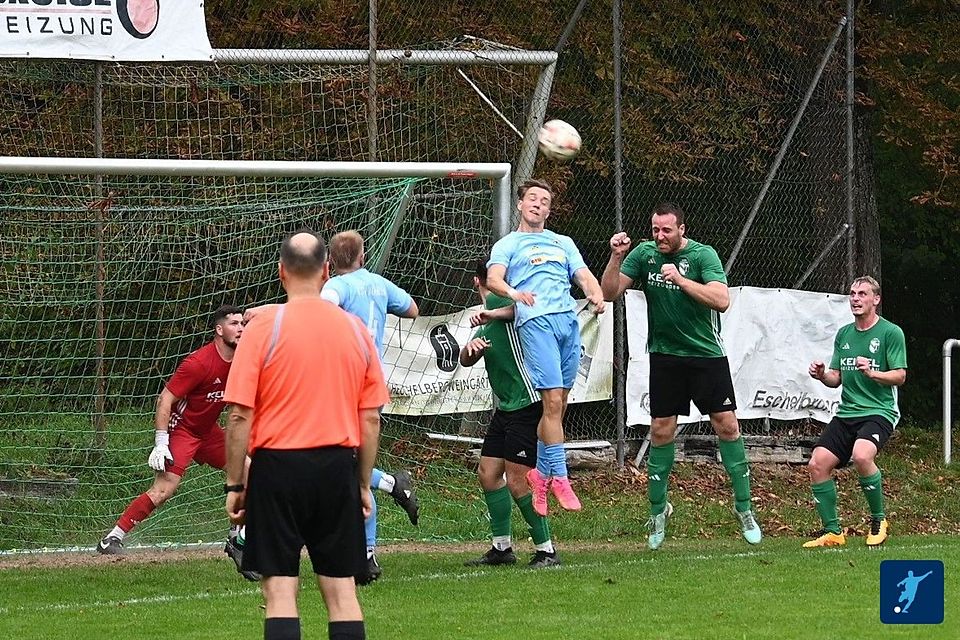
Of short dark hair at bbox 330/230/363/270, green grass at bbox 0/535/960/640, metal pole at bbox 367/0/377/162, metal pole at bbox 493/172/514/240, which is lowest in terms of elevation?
green grass at bbox 0/535/960/640

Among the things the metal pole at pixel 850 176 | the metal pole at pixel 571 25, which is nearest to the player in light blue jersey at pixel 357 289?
the metal pole at pixel 571 25

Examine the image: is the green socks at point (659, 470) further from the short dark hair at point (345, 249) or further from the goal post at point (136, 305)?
the short dark hair at point (345, 249)

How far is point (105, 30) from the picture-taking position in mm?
11812

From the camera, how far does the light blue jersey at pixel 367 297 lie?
28.2 feet

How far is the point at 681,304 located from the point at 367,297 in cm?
269

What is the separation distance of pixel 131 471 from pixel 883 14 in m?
10.8

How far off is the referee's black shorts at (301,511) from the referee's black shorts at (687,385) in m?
5.03

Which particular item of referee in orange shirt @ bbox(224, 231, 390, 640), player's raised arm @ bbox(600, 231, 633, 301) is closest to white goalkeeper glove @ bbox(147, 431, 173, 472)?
player's raised arm @ bbox(600, 231, 633, 301)

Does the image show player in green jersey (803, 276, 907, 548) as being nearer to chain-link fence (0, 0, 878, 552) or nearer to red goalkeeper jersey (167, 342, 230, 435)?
chain-link fence (0, 0, 878, 552)

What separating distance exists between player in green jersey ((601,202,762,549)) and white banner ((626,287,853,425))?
13.5 feet

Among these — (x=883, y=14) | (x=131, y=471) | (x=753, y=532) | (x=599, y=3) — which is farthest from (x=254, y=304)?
(x=883, y=14)

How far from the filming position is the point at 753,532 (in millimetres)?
10531

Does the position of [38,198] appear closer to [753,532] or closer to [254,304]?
[254,304]

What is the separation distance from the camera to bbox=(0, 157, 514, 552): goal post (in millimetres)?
11031
